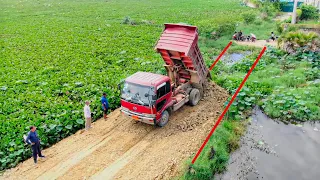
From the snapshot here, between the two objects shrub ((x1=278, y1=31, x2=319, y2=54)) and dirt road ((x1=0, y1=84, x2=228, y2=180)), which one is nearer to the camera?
dirt road ((x1=0, y1=84, x2=228, y2=180))

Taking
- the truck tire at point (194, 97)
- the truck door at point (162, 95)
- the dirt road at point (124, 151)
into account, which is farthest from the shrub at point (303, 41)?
A: the truck door at point (162, 95)

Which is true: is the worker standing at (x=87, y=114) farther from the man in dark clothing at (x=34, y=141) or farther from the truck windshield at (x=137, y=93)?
the man in dark clothing at (x=34, y=141)

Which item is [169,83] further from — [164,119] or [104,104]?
[104,104]

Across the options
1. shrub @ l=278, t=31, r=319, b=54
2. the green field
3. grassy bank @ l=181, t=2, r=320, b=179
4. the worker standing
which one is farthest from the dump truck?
shrub @ l=278, t=31, r=319, b=54

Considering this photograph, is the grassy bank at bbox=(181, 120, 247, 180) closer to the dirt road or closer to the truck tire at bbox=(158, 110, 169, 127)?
the dirt road

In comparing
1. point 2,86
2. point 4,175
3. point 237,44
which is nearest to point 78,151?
point 4,175
